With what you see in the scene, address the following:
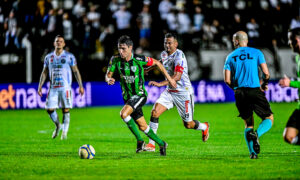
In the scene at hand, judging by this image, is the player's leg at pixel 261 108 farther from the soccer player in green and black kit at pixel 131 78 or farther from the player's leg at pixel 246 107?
the soccer player in green and black kit at pixel 131 78

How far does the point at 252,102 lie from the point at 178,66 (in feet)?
6.54

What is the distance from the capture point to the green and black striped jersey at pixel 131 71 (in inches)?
368

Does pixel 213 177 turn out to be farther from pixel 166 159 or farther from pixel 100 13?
pixel 100 13

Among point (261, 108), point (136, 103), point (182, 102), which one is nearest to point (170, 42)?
point (182, 102)

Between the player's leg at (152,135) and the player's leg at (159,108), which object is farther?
the player's leg at (159,108)

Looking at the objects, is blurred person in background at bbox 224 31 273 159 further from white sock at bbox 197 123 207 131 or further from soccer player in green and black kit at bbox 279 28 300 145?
white sock at bbox 197 123 207 131

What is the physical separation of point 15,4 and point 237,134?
1289 centimetres

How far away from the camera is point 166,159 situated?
350 inches

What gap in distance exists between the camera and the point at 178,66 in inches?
392

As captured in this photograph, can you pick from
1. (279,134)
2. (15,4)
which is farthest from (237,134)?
(15,4)

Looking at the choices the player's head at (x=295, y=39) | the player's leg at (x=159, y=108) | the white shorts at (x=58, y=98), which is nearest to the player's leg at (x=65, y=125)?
the white shorts at (x=58, y=98)

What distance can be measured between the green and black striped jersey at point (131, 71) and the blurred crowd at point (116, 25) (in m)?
12.2

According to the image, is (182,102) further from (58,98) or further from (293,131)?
(58,98)

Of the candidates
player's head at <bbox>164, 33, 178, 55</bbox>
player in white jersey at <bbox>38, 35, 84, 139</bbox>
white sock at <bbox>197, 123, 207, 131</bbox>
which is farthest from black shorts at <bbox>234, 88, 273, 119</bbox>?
player in white jersey at <bbox>38, 35, 84, 139</bbox>
